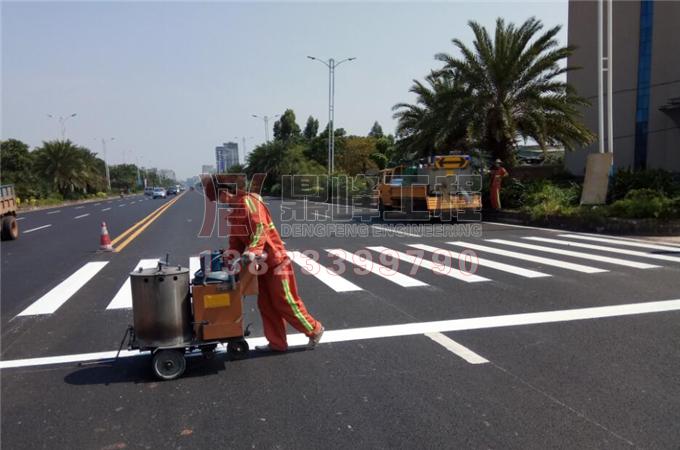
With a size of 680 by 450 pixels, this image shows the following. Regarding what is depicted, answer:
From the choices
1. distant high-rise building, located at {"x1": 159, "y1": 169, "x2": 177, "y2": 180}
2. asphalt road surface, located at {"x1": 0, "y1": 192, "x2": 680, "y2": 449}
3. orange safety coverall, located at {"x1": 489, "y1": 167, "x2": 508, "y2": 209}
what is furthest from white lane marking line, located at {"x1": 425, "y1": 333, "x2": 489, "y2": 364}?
distant high-rise building, located at {"x1": 159, "y1": 169, "x2": 177, "y2": 180}

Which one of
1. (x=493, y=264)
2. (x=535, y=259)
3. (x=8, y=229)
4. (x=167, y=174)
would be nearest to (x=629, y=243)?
(x=535, y=259)

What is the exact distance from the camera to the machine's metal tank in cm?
436

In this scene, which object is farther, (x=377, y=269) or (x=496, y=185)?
(x=496, y=185)

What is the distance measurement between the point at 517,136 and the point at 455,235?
8.31 meters

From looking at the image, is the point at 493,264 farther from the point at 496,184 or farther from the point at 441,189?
the point at 496,184

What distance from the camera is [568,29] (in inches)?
1124

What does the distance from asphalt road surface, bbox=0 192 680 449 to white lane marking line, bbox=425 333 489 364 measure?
20 millimetres

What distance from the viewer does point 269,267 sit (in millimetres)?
4906

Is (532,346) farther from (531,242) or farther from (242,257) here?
(531,242)

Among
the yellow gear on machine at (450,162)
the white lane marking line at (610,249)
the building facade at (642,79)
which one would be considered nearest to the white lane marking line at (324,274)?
the white lane marking line at (610,249)

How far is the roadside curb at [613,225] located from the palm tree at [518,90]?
454cm

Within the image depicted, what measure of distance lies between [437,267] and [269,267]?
505cm

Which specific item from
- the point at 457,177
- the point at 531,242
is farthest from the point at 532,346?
the point at 457,177

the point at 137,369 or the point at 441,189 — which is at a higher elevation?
the point at 441,189
